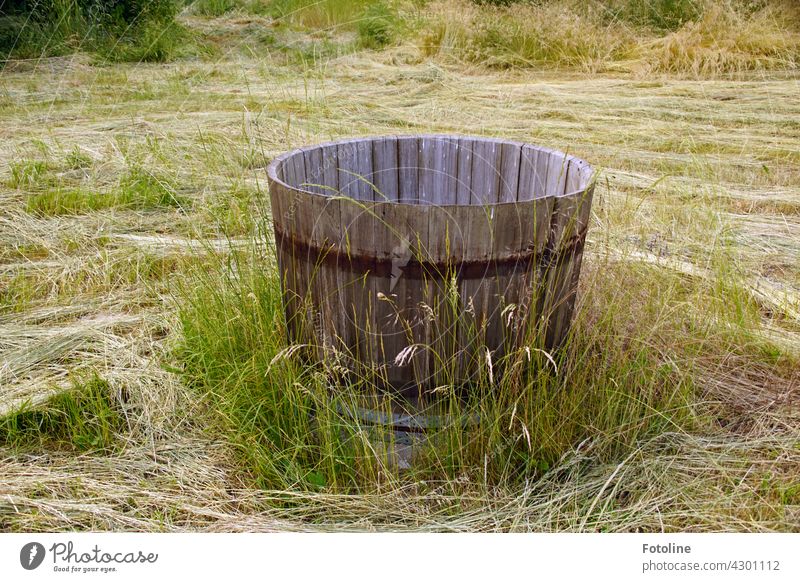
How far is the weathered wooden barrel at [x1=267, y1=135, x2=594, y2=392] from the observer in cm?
185

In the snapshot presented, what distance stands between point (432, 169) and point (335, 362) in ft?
3.27

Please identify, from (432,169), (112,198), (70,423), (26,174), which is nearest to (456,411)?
(432,169)

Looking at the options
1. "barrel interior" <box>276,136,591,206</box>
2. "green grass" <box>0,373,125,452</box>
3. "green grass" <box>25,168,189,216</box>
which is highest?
"barrel interior" <box>276,136,591,206</box>

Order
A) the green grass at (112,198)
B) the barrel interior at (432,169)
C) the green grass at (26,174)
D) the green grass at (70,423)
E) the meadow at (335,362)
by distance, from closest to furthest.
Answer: the meadow at (335,362) < the green grass at (70,423) < the barrel interior at (432,169) < the green grass at (112,198) < the green grass at (26,174)

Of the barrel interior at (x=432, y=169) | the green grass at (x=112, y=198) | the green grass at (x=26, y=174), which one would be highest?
the barrel interior at (x=432, y=169)

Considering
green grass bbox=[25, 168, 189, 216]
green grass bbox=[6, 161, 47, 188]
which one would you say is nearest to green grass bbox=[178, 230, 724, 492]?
green grass bbox=[25, 168, 189, 216]

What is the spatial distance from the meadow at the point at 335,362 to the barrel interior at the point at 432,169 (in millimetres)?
279

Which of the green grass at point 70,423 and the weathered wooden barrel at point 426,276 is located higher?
the weathered wooden barrel at point 426,276
